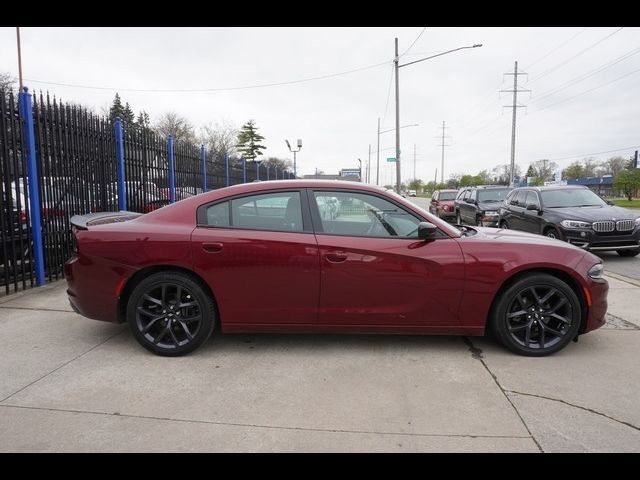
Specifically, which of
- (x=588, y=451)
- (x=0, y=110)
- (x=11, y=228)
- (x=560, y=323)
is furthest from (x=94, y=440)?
(x=0, y=110)

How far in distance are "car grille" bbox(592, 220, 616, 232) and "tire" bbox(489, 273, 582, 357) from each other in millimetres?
5889

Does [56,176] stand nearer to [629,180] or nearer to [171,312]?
[171,312]

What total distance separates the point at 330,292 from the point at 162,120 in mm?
62334

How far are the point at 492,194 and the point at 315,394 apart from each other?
47.4 feet

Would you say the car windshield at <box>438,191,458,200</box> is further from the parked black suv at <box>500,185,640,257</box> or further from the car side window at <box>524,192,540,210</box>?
the car side window at <box>524,192,540,210</box>

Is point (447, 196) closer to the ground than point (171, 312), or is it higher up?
higher up

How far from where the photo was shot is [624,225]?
869 cm

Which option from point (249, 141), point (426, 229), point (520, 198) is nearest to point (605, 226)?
point (520, 198)

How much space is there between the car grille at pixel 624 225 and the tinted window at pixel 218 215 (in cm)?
833

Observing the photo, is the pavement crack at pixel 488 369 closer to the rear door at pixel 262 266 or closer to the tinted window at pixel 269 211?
the rear door at pixel 262 266

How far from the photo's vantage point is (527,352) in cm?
375

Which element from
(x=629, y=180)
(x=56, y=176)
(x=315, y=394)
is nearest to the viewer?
(x=315, y=394)

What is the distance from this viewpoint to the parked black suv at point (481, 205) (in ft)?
47.6

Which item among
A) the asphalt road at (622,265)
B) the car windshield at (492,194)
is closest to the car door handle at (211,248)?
the asphalt road at (622,265)
